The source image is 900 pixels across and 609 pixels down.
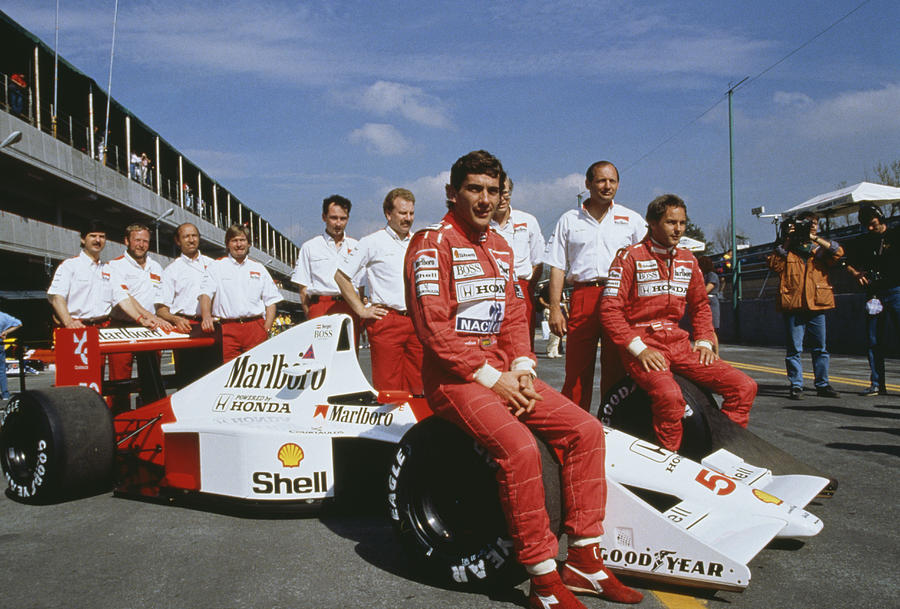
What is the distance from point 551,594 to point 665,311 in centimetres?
237

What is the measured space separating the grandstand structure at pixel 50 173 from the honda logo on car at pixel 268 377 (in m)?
15.4

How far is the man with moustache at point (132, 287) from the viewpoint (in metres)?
6.44

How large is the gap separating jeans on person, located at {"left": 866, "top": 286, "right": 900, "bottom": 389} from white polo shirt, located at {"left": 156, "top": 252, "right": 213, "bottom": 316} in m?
7.44

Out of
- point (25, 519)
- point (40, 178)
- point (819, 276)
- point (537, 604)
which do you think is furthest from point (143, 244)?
point (40, 178)

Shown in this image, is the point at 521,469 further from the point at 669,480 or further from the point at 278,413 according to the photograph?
the point at 278,413

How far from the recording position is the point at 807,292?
8.21 metres

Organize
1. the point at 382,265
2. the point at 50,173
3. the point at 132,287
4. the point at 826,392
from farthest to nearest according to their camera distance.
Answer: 1. the point at 50,173
2. the point at 826,392
3. the point at 132,287
4. the point at 382,265

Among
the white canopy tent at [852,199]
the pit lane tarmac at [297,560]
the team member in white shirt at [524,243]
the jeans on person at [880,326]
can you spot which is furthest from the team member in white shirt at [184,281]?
the white canopy tent at [852,199]

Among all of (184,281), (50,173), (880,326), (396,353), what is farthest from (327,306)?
(50,173)

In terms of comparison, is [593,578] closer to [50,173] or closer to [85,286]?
[85,286]

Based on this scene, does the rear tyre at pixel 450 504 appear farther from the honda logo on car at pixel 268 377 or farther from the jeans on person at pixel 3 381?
the jeans on person at pixel 3 381

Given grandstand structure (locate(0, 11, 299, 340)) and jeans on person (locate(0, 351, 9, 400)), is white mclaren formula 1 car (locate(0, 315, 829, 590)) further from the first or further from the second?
grandstand structure (locate(0, 11, 299, 340))

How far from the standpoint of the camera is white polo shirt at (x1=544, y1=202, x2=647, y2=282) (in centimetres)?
529

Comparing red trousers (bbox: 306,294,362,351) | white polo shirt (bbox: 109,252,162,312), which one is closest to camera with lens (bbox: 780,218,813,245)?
red trousers (bbox: 306,294,362,351)
